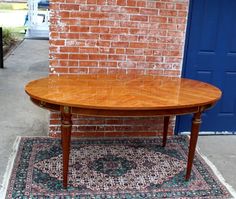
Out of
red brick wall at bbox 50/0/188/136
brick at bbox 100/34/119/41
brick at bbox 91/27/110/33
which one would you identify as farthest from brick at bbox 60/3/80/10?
brick at bbox 100/34/119/41

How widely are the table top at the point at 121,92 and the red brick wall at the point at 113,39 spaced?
25cm

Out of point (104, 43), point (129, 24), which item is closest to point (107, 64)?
point (104, 43)

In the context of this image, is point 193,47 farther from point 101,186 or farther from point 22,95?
point 22,95

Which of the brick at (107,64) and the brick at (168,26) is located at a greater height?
the brick at (168,26)

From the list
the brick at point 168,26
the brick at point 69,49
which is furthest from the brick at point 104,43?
the brick at point 168,26

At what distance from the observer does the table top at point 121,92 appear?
2611 millimetres

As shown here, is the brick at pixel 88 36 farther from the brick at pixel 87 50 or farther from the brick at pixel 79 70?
the brick at pixel 79 70

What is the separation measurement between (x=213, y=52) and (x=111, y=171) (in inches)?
72.1

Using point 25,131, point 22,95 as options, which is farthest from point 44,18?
point 25,131

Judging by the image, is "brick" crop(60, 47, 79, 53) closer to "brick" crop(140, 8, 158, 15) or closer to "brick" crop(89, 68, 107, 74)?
"brick" crop(89, 68, 107, 74)

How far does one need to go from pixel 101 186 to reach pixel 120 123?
1.10m

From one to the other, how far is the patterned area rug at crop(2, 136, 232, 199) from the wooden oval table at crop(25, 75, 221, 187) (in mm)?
168

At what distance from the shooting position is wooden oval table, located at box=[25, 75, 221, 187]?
2.59 meters

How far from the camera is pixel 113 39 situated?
3.68 metres
